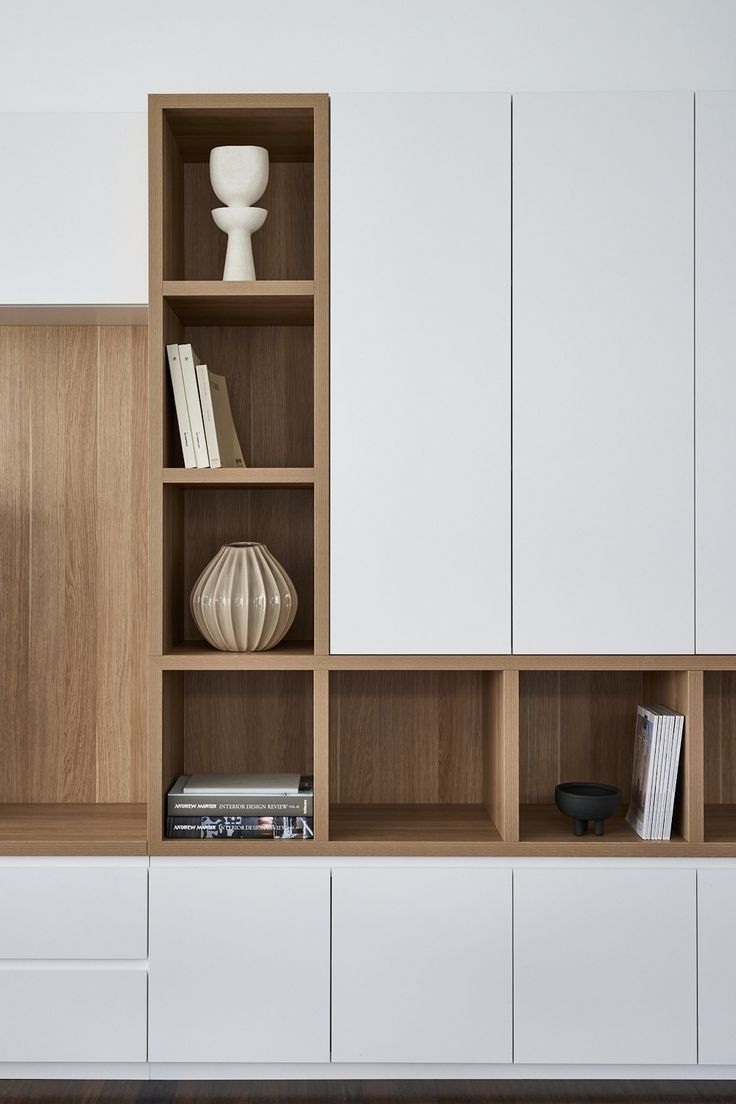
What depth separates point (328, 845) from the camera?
2102mm

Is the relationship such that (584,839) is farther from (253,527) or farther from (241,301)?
(241,301)

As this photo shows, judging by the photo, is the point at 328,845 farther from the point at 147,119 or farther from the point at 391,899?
the point at 147,119

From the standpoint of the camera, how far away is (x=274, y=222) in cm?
245

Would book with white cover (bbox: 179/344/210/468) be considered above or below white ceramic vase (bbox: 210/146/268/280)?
below

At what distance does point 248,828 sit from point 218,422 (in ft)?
3.12

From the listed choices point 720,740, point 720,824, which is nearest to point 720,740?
point 720,740

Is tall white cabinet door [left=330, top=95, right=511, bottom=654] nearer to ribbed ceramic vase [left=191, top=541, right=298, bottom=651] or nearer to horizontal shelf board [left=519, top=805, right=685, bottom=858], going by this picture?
ribbed ceramic vase [left=191, top=541, right=298, bottom=651]

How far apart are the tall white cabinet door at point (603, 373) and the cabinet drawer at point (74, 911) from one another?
1050 millimetres

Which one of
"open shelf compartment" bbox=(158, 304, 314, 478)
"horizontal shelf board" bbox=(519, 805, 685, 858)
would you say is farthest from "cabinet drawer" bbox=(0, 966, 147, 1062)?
"open shelf compartment" bbox=(158, 304, 314, 478)

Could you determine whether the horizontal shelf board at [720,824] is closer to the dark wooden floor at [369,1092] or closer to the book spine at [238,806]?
the dark wooden floor at [369,1092]

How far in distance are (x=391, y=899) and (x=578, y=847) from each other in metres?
0.44

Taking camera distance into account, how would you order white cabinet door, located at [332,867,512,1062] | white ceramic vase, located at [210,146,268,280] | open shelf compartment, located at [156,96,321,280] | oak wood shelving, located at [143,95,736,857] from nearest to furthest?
white cabinet door, located at [332,867,512,1062]
white ceramic vase, located at [210,146,268,280]
open shelf compartment, located at [156,96,321,280]
oak wood shelving, located at [143,95,736,857]

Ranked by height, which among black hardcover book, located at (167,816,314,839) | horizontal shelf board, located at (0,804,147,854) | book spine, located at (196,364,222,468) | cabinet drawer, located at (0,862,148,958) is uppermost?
book spine, located at (196,364,222,468)

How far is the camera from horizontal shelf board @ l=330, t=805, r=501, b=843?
2.16 m
